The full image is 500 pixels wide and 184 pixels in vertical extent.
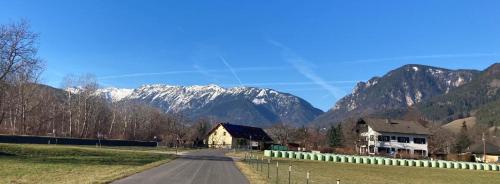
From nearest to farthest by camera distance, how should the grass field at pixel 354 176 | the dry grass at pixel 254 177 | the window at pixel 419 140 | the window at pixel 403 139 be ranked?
the dry grass at pixel 254 177
the grass field at pixel 354 176
the window at pixel 403 139
the window at pixel 419 140

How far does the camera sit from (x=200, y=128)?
610 feet

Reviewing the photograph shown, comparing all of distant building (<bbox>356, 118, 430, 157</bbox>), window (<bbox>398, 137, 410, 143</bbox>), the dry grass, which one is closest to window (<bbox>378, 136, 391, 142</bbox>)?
distant building (<bbox>356, 118, 430, 157</bbox>)

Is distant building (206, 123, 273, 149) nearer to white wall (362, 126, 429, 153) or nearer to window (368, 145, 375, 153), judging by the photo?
window (368, 145, 375, 153)

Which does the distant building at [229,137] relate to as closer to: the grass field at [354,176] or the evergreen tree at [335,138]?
the evergreen tree at [335,138]

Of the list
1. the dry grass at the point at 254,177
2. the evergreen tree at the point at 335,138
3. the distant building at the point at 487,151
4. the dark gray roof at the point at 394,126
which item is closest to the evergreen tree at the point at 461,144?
the distant building at the point at 487,151

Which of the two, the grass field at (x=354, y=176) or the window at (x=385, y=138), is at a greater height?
the window at (x=385, y=138)

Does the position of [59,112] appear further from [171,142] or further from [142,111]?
[142,111]

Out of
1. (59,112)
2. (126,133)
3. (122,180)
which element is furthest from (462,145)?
(122,180)

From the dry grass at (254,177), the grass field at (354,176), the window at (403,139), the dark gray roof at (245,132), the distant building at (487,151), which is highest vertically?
the dark gray roof at (245,132)

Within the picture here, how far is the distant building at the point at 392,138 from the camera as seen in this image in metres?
136

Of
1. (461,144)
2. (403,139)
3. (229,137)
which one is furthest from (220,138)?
(461,144)

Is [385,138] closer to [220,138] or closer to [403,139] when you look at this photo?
[403,139]

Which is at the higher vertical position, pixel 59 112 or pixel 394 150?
pixel 59 112

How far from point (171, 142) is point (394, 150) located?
5684 centimetres
